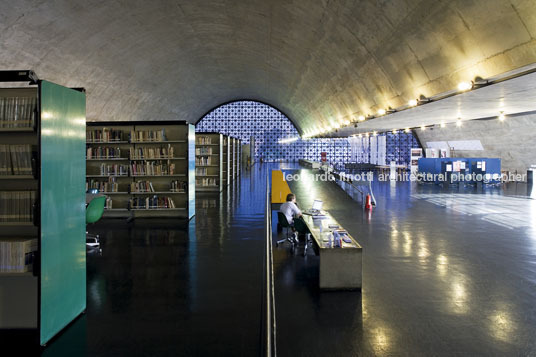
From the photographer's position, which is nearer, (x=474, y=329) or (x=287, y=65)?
(x=474, y=329)

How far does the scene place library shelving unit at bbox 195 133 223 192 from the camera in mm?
20234

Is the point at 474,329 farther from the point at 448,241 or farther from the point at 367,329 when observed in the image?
the point at 448,241

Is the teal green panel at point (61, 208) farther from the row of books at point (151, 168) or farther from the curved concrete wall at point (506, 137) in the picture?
the curved concrete wall at point (506, 137)

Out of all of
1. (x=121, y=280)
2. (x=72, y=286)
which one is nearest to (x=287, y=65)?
(x=121, y=280)

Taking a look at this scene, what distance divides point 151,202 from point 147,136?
191cm

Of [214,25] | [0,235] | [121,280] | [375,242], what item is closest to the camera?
[0,235]

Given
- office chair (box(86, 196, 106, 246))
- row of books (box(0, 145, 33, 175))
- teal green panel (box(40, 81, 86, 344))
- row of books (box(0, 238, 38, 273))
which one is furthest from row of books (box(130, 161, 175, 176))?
row of books (box(0, 238, 38, 273))

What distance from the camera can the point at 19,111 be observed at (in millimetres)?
4676

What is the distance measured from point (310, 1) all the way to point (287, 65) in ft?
31.0

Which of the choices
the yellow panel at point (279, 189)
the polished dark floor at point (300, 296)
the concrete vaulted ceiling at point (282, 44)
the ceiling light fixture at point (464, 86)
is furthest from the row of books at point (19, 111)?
the yellow panel at point (279, 189)

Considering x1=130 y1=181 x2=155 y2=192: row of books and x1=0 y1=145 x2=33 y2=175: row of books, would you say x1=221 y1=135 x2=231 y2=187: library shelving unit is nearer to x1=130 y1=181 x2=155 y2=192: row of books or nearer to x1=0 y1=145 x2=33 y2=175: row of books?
x1=130 y1=181 x2=155 y2=192: row of books

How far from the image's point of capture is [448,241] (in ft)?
35.3

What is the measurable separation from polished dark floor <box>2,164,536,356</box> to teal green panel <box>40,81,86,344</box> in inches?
12.7

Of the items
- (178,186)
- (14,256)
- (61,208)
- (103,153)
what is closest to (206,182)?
(178,186)
